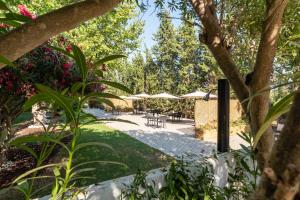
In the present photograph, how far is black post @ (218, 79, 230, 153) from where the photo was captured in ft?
14.4

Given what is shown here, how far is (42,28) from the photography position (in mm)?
1411

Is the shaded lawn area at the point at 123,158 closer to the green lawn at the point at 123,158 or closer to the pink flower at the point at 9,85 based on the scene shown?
the green lawn at the point at 123,158

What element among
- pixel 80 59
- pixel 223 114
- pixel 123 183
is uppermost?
pixel 80 59

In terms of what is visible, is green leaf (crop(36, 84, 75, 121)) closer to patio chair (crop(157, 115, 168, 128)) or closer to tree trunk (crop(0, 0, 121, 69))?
tree trunk (crop(0, 0, 121, 69))

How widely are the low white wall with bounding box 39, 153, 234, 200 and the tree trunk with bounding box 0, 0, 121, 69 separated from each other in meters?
1.45

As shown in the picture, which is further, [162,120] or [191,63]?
[191,63]

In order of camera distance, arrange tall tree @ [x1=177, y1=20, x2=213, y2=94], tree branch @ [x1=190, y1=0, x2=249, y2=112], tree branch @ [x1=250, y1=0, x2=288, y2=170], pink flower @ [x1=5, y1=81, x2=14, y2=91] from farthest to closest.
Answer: tall tree @ [x1=177, y1=20, x2=213, y2=94] < pink flower @ [x1=5, y1=81, x2=14, y2=91] < tree branch @ [x1=190, y1=0, x2=249, y2=112] < tree branch @ [x1=250, y1=0, x2=288, y2=170]

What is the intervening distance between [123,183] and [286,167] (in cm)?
242

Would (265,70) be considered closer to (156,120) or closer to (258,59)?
(258,59)

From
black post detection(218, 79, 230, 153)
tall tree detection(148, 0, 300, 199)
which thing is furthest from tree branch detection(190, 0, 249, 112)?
black post detection(218, 79, 230, 153)

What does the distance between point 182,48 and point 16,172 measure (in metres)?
35.2

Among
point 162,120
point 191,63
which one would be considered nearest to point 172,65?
point 191,63

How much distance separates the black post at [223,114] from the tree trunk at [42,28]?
3.15m

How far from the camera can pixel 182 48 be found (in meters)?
39.5
